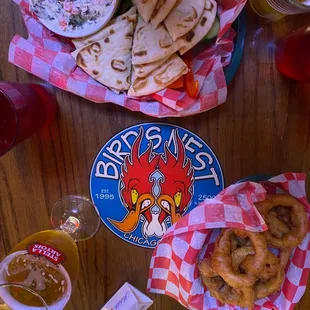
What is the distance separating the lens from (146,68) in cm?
106

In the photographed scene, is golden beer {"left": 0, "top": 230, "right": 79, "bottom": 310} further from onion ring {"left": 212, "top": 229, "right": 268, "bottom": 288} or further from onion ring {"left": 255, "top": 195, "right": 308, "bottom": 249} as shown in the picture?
onion ring {"left": 255, "top": 195, "right": 308, "bottom": 249}

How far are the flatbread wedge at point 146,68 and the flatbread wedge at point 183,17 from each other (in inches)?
2.8

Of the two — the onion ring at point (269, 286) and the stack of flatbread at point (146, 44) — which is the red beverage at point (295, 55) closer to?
the stack of flatbread at point (146, 44)

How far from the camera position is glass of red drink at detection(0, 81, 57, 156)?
97 cm

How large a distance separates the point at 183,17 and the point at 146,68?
0.53ft

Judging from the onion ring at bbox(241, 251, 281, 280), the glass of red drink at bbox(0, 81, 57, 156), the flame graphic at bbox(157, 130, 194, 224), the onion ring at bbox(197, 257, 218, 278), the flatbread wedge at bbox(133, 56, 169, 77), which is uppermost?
the flatbread wedge at bbox(133, 56, 169, 77)

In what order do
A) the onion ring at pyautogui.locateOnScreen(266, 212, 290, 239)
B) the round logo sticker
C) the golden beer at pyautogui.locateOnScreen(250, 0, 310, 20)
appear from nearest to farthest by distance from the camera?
the golden beer at pyautogui.locateOnScreen(250, 0, 310, 20) → the onion ring at pyautogui.locateOnScreen(266, 212, 290, 239) → the round logo sticker

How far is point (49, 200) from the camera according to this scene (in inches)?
47.9

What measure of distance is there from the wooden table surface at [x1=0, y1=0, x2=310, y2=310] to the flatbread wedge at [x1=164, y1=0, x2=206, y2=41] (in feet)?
0.59

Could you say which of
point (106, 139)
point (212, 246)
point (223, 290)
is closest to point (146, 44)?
point (106, 139)

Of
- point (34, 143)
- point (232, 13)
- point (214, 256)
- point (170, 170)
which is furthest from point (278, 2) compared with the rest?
point (34, 143)

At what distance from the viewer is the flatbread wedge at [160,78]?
105 centimetres

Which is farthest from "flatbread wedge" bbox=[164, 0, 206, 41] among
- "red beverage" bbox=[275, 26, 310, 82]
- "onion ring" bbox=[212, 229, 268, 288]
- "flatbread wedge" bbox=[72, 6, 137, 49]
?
"onion ring" bbox=[212, 229, 268, 288]

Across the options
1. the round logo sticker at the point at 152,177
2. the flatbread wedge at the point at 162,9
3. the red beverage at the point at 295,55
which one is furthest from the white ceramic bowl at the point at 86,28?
the red beverage at the point at 295,55
